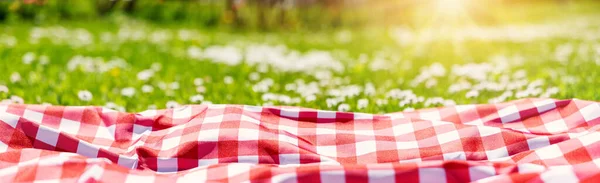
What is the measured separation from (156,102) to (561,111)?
2584 millimetres

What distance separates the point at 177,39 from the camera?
7973 mm

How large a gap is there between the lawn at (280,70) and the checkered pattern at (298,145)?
104cm

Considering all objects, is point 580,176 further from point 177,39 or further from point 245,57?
point 177,39

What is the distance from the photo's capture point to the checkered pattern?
1.96 metres

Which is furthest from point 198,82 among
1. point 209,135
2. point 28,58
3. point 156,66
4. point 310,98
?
point 209,135

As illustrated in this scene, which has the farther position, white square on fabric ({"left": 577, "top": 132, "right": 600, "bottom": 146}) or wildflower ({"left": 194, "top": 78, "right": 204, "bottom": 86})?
wildflower ({"left": 194, "top": 78, "right": 204, "bottom": 86})

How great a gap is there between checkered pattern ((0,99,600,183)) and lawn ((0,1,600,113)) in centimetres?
104

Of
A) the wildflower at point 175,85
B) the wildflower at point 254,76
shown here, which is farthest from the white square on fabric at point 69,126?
the wildflower at point 254,76

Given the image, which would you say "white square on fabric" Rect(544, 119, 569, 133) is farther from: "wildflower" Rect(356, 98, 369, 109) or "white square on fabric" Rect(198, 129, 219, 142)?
"white square on fabric" Rect(198, 129, 219, 142)

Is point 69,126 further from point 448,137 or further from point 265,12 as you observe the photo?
point 265,12

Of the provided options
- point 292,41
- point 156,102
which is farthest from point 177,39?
point 156,102

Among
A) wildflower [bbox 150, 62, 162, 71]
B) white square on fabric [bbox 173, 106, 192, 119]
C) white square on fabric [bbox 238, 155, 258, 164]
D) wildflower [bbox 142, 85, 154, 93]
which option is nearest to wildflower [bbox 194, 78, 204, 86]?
wildflower [bbox 142, 85, 154, 93]

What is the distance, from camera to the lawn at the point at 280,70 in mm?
3990

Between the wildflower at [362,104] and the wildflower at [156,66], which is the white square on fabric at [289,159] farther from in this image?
the wildflower at [156,66]
